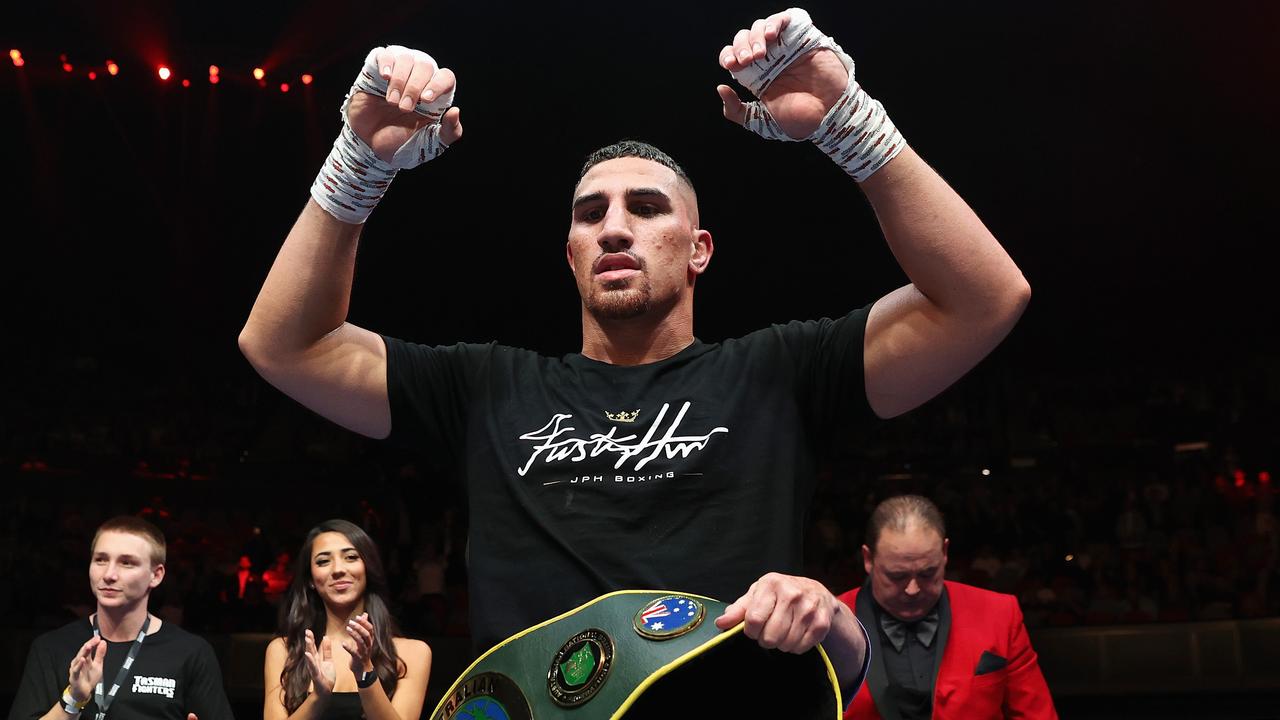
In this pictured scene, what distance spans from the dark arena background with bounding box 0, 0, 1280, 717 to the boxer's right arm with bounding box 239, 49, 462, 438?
4550mm

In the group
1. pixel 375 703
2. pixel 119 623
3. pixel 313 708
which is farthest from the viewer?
pixel 119 623

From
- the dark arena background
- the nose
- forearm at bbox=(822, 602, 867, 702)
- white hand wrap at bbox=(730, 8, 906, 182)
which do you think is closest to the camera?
forearm at bbox=(822, 602, 867, 702)

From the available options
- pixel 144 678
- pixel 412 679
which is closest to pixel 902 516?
pixel 412 679

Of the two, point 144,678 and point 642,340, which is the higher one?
point 642,340

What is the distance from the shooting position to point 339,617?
11.6ft

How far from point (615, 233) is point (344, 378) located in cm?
45

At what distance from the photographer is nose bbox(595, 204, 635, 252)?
1640 mm

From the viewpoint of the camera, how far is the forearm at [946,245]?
134 cm

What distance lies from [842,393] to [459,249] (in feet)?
28.9

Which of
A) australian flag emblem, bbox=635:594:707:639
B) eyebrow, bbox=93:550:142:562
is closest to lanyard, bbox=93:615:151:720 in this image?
eyebrow, bbox=93:550:142:562

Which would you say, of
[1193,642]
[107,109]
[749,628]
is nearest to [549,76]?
[107,109]

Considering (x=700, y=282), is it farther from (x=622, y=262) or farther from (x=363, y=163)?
(x=363, y=163)

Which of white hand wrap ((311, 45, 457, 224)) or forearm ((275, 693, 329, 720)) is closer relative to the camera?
white hand wrap ((311, 45, 457, 224))

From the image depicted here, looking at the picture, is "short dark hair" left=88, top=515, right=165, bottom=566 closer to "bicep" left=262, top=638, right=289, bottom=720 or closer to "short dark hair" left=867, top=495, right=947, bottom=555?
"bicep" left=262, top=638, right=289, bottom=720
